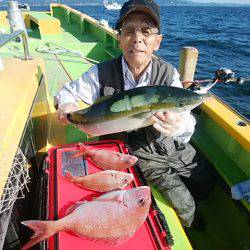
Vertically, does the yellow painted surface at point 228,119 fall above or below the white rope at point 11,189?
below

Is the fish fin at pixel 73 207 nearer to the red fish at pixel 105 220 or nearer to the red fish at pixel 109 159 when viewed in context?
the red fish at pixel 105 220

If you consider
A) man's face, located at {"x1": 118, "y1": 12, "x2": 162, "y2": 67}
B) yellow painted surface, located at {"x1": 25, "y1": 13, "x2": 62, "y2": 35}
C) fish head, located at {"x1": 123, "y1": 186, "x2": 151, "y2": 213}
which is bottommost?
yellow painted surface, located at {"x1": 25, "y1": 13, "x2": 62, "y2": 35}

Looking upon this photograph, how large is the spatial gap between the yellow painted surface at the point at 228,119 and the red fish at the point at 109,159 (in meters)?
1.17

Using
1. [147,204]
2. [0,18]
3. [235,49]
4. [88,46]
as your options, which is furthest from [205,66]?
[147,204]

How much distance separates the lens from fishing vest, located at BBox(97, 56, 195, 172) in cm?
301

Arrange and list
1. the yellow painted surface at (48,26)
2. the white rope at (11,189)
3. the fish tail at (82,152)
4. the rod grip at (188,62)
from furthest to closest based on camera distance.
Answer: the yellow painted surface at (48,26) → the rod grip at (188,62) → the fish tail at (82,152) → the white rope at (11,189)

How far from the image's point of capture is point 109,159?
2553 millimetres

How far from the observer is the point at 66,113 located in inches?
110

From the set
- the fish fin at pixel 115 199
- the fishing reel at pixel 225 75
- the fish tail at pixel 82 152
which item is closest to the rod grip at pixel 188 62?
the fishing reel at pixel 225 75

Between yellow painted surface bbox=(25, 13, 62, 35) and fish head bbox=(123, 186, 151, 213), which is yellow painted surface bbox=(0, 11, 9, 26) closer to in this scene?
yellow painted surface bbox=(25, 13, 62, 35)

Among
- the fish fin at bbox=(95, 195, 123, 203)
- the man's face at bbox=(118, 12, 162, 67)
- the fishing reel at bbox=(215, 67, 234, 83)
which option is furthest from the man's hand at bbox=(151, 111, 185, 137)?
the fishing reel at bbox=(215, 67, 234, 83)

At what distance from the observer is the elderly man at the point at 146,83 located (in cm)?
279

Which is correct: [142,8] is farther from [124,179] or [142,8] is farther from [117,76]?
[124,179]

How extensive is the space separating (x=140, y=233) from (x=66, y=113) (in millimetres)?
1462
